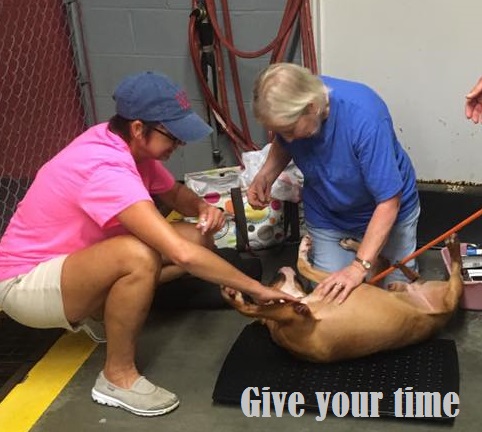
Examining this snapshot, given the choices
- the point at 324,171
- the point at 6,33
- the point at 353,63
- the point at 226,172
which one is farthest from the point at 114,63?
the point at 324,171

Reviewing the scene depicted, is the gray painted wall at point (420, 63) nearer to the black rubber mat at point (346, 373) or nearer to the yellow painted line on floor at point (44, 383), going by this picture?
the black rubber mat at point (346, 373)

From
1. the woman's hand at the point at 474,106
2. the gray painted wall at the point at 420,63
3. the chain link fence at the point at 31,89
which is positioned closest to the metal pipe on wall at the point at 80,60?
the chain link fence at the point at 31,89

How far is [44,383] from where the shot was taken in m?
2.16

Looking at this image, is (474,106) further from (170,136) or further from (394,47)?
(170,136)

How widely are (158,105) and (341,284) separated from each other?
736 mm

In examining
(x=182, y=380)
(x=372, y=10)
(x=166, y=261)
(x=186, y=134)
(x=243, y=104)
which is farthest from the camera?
(x=243, y=104)

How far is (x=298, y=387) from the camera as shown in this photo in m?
1.98

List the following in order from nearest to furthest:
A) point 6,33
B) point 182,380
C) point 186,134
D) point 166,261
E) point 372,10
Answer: point 186,134, point 182,380, point 166,261, point 372,10, point 6,33

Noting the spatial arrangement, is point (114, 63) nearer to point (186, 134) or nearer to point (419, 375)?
point (186, 134)

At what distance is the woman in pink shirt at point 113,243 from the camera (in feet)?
5.98

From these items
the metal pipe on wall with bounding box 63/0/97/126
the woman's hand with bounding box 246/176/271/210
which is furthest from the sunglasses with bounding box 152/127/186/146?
the metal pipe on wall with bounding box 63/0/97/126

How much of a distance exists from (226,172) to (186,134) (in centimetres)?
117

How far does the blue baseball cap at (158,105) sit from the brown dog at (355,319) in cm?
48

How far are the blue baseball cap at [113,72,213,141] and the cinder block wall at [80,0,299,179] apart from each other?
4.11ft
